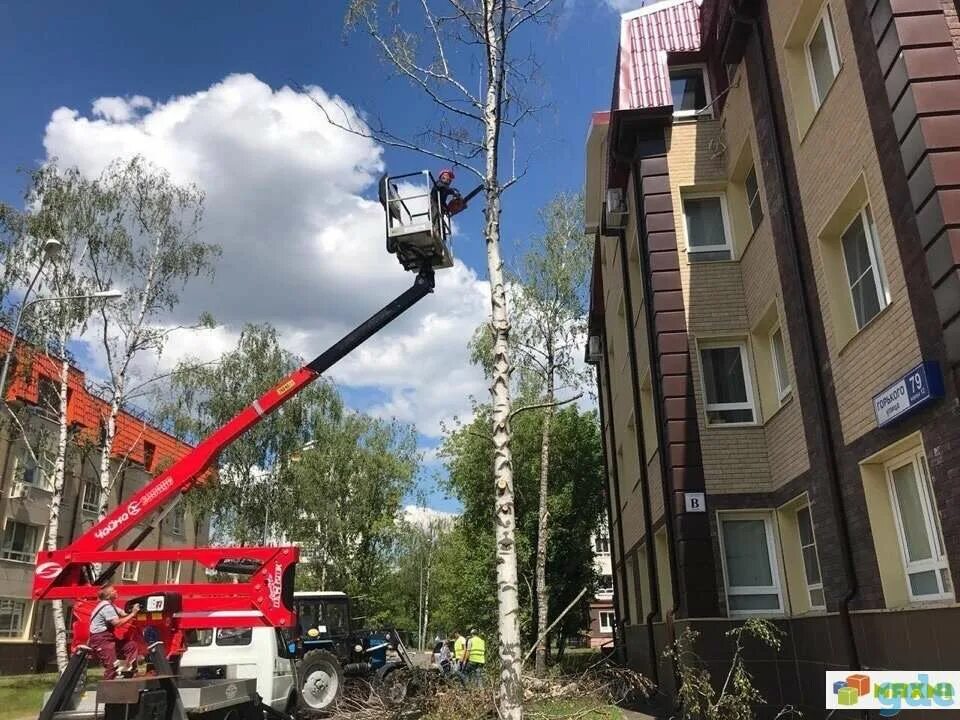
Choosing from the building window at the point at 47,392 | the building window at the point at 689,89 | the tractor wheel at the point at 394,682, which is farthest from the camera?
the building window at the point at 47,392

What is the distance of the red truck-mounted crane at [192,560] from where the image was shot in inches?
322

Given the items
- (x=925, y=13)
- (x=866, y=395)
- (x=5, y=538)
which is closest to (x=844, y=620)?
(x=866, y=395)

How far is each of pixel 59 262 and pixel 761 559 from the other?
68.2 feet

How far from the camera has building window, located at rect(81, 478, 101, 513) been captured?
34.4m

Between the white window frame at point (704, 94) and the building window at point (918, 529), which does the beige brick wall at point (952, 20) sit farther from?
the white window frame at point (704, 94)

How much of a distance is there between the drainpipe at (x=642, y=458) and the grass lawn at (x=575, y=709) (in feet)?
11.4

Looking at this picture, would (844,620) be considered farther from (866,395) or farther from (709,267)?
(709,267)

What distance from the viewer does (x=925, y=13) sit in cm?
667

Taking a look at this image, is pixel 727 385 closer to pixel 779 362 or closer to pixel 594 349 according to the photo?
pixel 779 362

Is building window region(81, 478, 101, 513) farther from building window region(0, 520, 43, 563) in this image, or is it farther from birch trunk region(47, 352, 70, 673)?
birch trunk region(47, 352, 70, 673)

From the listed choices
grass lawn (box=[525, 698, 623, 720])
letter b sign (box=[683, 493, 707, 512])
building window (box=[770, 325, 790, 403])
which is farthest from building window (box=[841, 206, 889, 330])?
grass lawn (box=[525, 698, 623, 720])

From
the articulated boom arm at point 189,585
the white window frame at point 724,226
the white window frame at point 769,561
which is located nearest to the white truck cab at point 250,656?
the articulated boom arm at point 189,585

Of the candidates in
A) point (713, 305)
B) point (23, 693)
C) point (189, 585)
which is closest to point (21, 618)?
point (23, 693)

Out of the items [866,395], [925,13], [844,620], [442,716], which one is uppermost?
[925,13]
